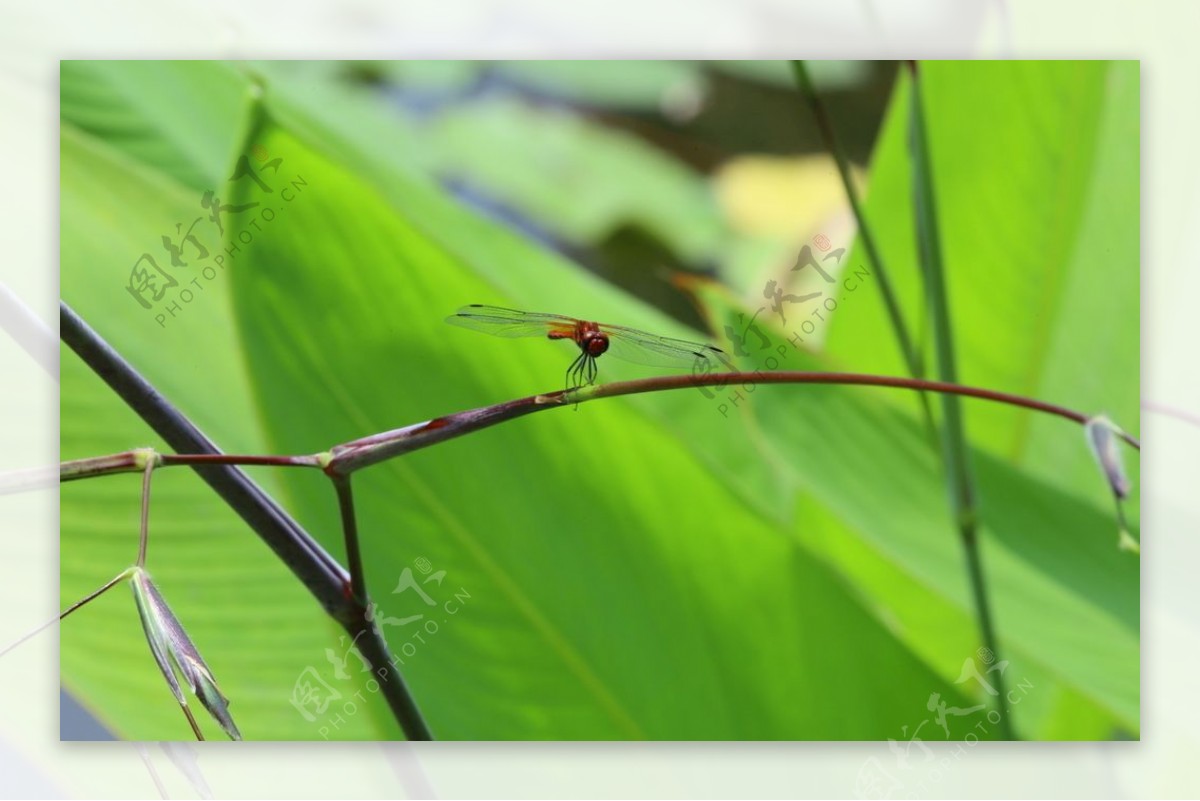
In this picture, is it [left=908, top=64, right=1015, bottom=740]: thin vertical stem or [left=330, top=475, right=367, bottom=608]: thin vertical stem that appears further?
[left=908, top=64, right=1015, bottom=740]: thin vertical stem

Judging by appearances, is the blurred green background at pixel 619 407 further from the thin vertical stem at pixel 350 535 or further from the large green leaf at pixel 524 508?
the thin vertical stem at pixel 350 535

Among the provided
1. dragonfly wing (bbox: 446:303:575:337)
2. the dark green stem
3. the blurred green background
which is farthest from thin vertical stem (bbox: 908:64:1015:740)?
the dark green stem

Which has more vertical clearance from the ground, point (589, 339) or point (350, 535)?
point (589, 339)

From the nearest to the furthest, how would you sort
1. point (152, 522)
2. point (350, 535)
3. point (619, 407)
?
point (350, 535) → point (619, 407) → point (152, 522)

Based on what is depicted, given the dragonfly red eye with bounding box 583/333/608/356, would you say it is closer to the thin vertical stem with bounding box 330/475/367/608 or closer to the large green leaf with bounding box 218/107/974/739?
the large green leaf with bounding box 218/107/974/739

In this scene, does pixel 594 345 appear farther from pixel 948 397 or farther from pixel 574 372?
pixel 948 397

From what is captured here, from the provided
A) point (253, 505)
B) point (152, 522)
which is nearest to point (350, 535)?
point (253, 505)

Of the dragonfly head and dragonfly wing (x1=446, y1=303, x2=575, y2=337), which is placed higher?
dragonfly wing (x1=446, y1=303, x2=575, y2=337)
